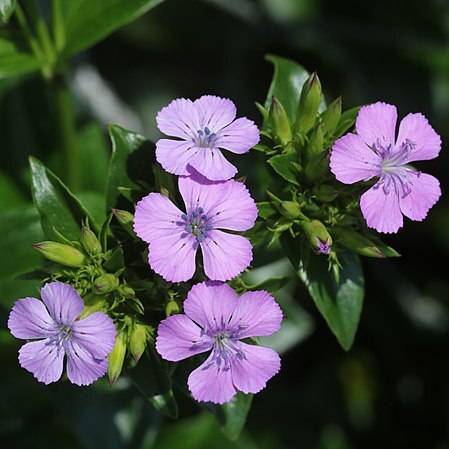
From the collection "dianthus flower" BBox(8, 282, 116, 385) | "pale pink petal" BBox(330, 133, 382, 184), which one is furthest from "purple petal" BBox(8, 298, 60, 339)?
"pale pink petal" BBox(330, 133, 382, 184)

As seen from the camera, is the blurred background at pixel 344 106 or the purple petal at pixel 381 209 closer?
the purple petal at pixel 381 209

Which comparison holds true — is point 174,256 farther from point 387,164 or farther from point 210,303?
point 387,164

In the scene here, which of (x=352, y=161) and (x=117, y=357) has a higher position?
(x=352, y=161)

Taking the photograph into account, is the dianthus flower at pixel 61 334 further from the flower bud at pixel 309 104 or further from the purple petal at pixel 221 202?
the flower bud at pixel 309 104

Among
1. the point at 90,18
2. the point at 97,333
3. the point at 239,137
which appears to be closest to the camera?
the point at 97,333

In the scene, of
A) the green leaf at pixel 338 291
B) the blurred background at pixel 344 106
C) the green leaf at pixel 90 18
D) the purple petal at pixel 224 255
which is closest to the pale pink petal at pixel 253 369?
the purple petal at pixel 224 255

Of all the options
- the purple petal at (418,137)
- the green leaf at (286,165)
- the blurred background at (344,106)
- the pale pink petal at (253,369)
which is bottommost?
the blurred background at (344,106)

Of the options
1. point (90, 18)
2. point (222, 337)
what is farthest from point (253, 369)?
point (90, 18)
